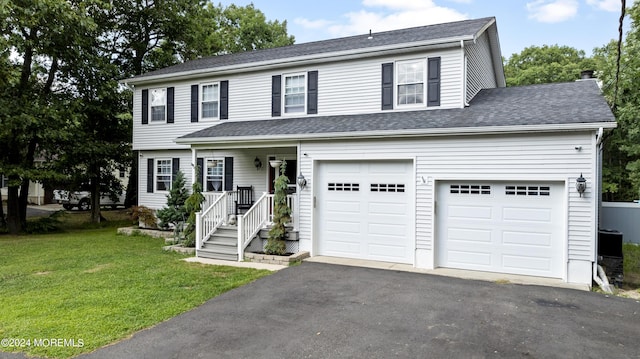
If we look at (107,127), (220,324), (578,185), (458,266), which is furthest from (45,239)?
(578,185)

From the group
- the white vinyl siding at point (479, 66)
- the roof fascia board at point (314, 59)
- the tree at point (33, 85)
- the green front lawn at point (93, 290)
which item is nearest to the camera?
the green front lawn at point (93, 290)

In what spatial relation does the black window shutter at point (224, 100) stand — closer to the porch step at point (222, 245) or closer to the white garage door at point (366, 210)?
the porch step at point (222, 245)

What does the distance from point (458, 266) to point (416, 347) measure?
4254 millimetres

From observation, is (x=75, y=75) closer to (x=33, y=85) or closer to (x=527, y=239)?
(x=33, y=85)

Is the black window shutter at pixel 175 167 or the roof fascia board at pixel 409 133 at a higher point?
the roof fascia board at pixel 409 133

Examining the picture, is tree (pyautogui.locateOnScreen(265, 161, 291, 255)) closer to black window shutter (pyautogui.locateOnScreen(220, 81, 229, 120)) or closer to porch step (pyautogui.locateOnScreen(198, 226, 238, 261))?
porch step (pyautogui.locateOnScreen(198, 226, 238, 261))

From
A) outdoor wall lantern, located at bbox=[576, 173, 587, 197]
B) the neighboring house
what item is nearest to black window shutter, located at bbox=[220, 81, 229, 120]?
the neighboring house

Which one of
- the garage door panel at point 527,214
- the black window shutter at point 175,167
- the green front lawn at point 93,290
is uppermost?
the black window shutter at point 175,167

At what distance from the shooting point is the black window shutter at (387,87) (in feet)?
34.6

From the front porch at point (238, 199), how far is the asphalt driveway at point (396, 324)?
8.51 ft

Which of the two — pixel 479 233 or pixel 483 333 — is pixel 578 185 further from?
pixel 483 333

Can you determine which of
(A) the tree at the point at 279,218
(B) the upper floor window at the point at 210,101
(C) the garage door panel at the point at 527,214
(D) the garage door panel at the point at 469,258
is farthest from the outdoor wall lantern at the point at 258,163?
(C) the garage door panel at the point at 527,214

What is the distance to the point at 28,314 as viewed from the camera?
5.34 m

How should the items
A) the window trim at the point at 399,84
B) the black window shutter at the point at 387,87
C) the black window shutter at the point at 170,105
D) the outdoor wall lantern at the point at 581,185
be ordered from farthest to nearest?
the black window shutter at the point at 170,105 → the black window shutter at the point at 387,87 → the window trim at the point at 399,84 → the outdoor wall lantern at the point at 581,185
